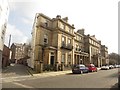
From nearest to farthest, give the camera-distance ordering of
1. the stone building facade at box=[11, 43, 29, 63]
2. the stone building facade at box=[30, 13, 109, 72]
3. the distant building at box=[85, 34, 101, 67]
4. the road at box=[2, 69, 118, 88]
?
the road at box=[2, 69, 118, 88] < the stone building facade at box=[30, 13, 109, 72] < the distant building at box=[85, 34, 101, 67] < the stone building facade at box=[11, 43, 29, 63]

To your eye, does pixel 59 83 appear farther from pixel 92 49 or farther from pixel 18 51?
pixel 18 51

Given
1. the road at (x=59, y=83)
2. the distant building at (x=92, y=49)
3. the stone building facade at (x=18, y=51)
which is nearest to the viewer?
the road at (x=59, y=83)

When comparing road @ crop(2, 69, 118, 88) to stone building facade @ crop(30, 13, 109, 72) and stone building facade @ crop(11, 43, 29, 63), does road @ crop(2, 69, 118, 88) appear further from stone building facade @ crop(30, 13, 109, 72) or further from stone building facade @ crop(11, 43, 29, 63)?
stone building facade @ crop(11, 43, 29, 63)

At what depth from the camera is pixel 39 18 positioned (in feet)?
106

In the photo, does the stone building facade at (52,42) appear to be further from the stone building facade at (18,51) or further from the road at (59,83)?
the stone building facade at (18,51)

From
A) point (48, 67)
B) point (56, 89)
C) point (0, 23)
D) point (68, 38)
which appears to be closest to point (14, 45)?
point (68, 38)

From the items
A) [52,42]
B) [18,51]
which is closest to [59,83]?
[52,42]

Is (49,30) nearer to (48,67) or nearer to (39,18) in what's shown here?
(39,18)

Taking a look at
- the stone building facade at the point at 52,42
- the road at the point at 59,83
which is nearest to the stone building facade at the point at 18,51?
the stone building facade at the point at 52,42

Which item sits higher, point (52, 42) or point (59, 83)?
point (52, 42)

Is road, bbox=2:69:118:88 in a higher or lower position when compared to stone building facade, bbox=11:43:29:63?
lower

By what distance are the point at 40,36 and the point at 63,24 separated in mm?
7357

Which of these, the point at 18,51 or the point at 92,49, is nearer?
the point at 92,49

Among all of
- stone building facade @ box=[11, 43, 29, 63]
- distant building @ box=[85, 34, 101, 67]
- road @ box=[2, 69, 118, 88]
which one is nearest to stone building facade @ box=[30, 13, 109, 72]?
road @ box=[2, 69, 118, 88]
